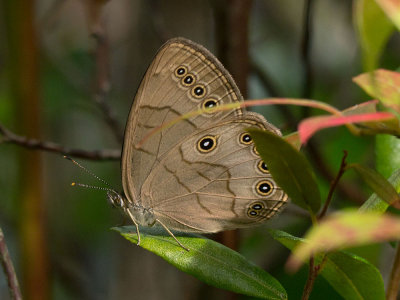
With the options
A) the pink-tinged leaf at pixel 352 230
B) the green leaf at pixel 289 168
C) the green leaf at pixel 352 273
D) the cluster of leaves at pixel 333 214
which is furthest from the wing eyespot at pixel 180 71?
the pink-tinged leaf at pixel 352 230

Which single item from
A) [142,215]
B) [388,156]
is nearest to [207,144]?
[142,215]

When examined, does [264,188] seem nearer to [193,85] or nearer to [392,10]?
[193,85]

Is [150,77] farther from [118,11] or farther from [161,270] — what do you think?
[118,11]

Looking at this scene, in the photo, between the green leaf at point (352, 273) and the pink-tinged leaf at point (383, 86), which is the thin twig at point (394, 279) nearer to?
the green leaf at point (352, 273)

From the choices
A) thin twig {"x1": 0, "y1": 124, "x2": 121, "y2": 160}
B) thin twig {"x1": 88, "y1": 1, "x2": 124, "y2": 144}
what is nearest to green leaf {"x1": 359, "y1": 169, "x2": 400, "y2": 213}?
thin twig {"x1": 0, "y1": 124, "x2": 121, "y2": 160}


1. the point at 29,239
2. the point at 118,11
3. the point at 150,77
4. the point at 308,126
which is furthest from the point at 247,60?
the point at 118,11

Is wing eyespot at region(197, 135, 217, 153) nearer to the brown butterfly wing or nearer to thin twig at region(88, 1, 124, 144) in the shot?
the brown butterfly wing
